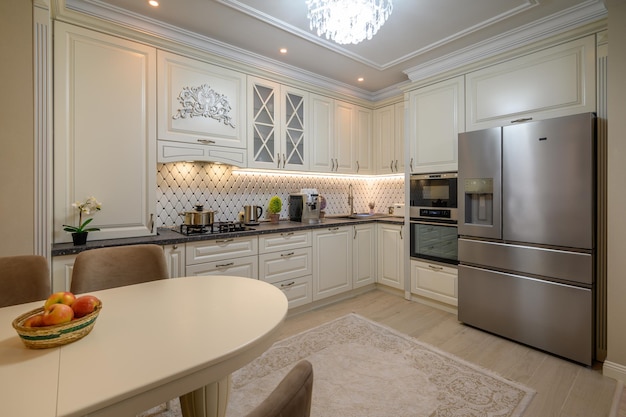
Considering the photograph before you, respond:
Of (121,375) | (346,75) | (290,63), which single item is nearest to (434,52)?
(346,75)

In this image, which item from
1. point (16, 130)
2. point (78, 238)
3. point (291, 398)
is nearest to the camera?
point (291, 398)

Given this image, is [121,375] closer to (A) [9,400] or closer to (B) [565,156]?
(A) [9,400]

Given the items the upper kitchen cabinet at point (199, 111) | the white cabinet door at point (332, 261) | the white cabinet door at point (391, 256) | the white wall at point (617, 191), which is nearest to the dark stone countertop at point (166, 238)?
the white cabinet door at point (332, 261)

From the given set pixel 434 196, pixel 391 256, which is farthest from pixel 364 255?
pixel 434 196

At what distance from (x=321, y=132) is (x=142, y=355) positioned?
3167mm

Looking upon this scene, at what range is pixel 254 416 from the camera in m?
0.45

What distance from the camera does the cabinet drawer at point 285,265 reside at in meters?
2.83

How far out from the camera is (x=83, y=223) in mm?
2135

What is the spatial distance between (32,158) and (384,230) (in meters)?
3.25

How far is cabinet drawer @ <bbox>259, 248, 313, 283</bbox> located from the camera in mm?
2825

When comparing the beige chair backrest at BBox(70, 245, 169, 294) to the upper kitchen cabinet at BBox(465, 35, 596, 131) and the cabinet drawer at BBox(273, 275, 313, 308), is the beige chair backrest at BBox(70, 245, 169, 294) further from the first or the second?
the upper kitchen cabinet at BBox(465, 35, 596, 131)

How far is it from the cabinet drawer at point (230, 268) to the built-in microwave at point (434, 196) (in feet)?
5.98

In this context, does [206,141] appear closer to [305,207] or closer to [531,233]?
[305,207]

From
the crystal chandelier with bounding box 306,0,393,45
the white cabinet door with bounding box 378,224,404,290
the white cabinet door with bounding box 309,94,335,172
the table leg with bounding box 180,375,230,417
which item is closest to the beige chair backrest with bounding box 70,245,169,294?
the table leg with bounding box 180,375,230,417
